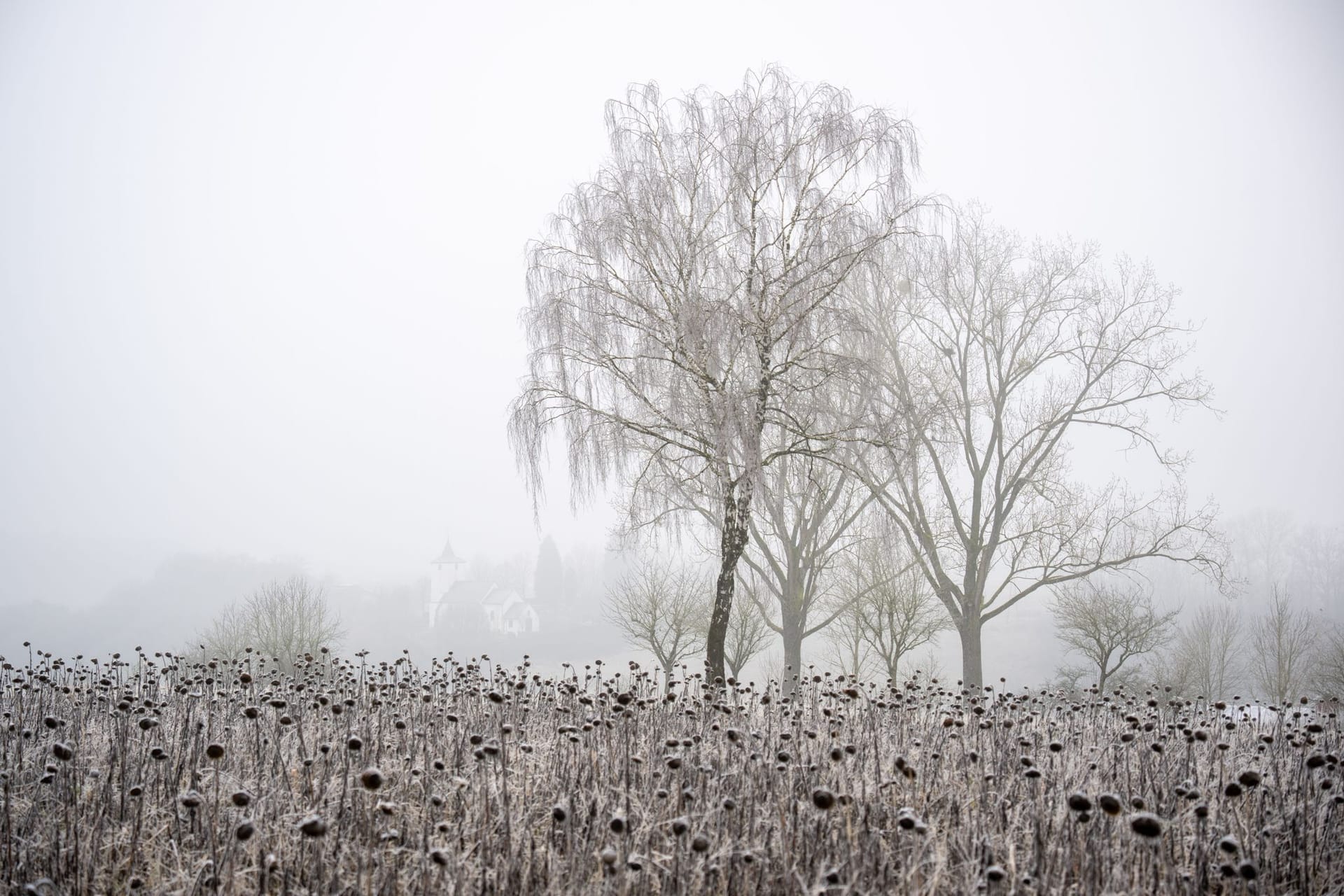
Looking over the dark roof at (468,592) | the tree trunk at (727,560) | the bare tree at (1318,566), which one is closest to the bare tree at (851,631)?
the tree trunk at (727,560)

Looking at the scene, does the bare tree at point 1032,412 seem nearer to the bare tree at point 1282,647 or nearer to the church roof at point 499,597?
the bare tree at point 1282,647

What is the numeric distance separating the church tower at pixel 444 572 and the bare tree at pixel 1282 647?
322 ft

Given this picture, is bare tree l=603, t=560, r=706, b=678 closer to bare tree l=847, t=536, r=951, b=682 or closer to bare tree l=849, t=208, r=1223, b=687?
bare tree l=847, t=536, r=951, b=682

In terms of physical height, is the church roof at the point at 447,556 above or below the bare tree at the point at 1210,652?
above

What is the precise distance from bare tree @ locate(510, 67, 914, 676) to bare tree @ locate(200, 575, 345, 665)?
792 inches

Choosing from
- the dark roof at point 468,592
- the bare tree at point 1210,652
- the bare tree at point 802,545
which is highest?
the dark roof at point 468,592

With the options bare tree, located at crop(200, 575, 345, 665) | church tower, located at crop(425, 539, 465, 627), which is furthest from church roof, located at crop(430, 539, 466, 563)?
bare tree, located at crop(200, 575, 345, 665)

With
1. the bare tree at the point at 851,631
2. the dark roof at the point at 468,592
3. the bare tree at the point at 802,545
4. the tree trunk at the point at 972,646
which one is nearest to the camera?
the tree trunk at the point at 972,646

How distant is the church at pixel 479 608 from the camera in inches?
3501

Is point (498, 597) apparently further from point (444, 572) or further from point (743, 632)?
point (743, 632)

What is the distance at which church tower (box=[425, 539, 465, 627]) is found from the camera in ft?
364

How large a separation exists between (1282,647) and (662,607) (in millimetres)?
24366

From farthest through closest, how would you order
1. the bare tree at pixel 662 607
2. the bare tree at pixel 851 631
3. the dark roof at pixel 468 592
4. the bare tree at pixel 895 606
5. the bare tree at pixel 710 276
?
the dark roof at pixel 468 592 → the bare tree at pixel 662 607 → the bare tree at pixel 851 631 → the bare tree at pixel 895 606 → the bare tree at pixel 710 276

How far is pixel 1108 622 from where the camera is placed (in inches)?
891
